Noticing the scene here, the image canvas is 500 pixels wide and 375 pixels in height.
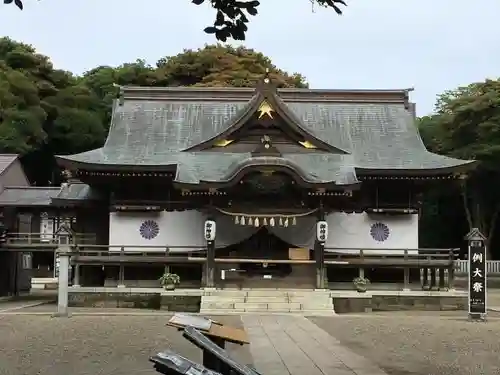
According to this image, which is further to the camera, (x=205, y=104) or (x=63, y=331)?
(x=205, y=104)

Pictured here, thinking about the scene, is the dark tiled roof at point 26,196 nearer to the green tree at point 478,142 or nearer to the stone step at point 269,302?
the stone step at point 269,302

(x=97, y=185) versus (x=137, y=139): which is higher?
(x=137, y=139)

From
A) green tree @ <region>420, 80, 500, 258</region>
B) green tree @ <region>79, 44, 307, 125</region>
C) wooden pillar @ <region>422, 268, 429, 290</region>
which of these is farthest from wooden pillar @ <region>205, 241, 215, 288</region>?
green tree @ <region>79, 44, 307, 125</region>

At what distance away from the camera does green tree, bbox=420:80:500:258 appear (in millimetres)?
33594

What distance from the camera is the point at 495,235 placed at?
1563 inches

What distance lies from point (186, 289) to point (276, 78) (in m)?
24.5

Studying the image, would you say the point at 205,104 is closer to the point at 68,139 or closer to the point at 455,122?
the point at 455,122

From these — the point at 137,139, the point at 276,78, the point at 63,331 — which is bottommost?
the point at 63,331

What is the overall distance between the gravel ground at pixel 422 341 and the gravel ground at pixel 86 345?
7.39ft

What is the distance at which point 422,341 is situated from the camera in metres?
12.9

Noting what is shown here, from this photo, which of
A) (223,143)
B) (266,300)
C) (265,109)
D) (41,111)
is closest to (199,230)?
(223,143)

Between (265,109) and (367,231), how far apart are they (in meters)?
5.60

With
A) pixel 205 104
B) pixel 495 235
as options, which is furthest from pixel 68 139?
pixel 495 235

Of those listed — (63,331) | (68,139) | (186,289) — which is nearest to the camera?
(63,331)
